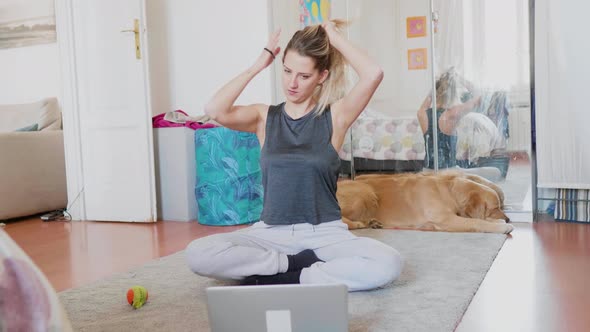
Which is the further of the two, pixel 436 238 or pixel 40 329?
pixel 436 238

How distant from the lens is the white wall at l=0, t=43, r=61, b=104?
15.2 ft

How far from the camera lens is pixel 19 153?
149 inches

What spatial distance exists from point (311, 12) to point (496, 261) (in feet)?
6.55

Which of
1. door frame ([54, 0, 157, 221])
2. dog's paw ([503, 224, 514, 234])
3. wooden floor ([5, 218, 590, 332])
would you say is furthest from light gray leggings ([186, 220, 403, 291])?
door frame ([54, 0, 157, 221])

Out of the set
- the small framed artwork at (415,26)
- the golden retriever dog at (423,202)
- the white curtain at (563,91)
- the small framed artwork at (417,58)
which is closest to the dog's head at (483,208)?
the golden retriever dog at (423,202)

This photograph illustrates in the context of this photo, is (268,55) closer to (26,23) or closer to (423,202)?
(423,202)

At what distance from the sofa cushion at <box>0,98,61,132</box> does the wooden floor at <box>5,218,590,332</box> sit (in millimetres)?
802

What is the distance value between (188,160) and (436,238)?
155cm

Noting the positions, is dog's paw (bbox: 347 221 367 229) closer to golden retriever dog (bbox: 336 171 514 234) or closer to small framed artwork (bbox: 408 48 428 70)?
golden retriever dog (bbox: 336 171 514 234)

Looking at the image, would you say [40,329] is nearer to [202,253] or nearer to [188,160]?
[202,253]

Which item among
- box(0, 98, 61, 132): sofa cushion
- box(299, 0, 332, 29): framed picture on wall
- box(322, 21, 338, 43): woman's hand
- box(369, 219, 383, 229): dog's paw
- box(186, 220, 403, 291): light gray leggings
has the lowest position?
box(369, 219, 383, 229): dog's paw

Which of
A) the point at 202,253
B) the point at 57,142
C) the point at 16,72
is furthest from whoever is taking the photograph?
the point at 16,72

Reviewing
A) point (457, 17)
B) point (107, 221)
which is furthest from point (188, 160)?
point (457, 17)

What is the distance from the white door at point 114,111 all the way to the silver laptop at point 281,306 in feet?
7.56
